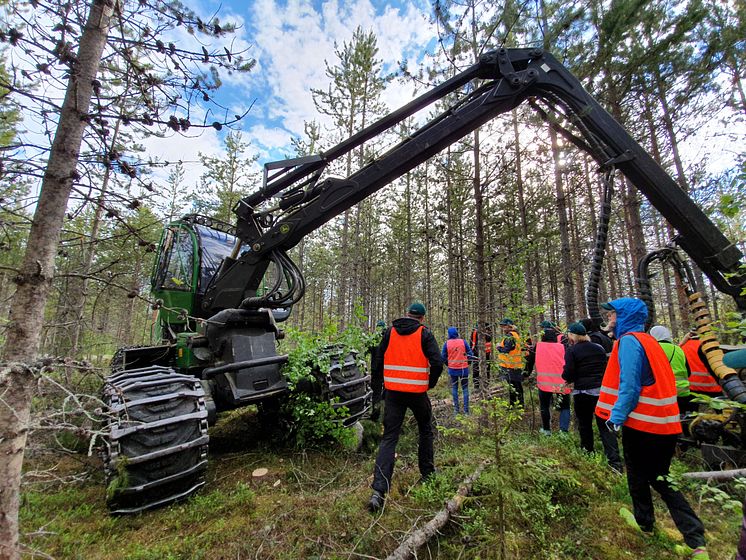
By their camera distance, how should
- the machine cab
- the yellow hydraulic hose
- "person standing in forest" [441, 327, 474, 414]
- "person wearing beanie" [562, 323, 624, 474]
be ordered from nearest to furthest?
the yellow hydraulic hose < "person wearing beanie" [562, 323, 624, 474] < the machine cab < "person standing in forest" [441, 327, 474, 414]

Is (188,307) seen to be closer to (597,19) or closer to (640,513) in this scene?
(640,513)

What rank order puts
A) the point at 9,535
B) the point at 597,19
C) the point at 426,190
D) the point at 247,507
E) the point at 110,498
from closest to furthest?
the point at 9,535 → the point at 110,498 → the point at 247,507 → the point at 597,19 → the point at 426,190

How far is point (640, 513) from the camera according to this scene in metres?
2.99

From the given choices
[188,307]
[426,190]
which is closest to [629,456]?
[188,307]

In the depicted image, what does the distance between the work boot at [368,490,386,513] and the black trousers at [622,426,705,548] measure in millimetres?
2286

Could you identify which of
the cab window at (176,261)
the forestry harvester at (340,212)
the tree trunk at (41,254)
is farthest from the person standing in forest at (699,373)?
the cab window at (176,261)

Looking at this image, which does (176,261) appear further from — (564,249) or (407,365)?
(564,249)

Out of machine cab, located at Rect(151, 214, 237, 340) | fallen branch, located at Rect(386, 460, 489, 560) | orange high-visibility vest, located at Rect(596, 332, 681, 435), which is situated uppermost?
machine cab, located at Rect(151, 214, 237, 340)

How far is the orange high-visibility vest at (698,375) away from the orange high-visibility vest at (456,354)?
381cm

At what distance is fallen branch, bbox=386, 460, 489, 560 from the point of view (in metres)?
2.50

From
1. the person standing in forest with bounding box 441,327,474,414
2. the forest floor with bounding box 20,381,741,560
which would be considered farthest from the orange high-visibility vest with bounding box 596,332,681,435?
the person standing in forest with bounding box 441,327,474,414

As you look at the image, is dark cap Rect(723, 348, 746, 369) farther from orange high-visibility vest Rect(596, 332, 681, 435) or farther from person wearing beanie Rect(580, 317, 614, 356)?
orange high-visibility vest Rect(596, 332, 681, 435)

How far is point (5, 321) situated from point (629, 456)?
4851mm

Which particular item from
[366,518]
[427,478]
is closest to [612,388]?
[427,478]
